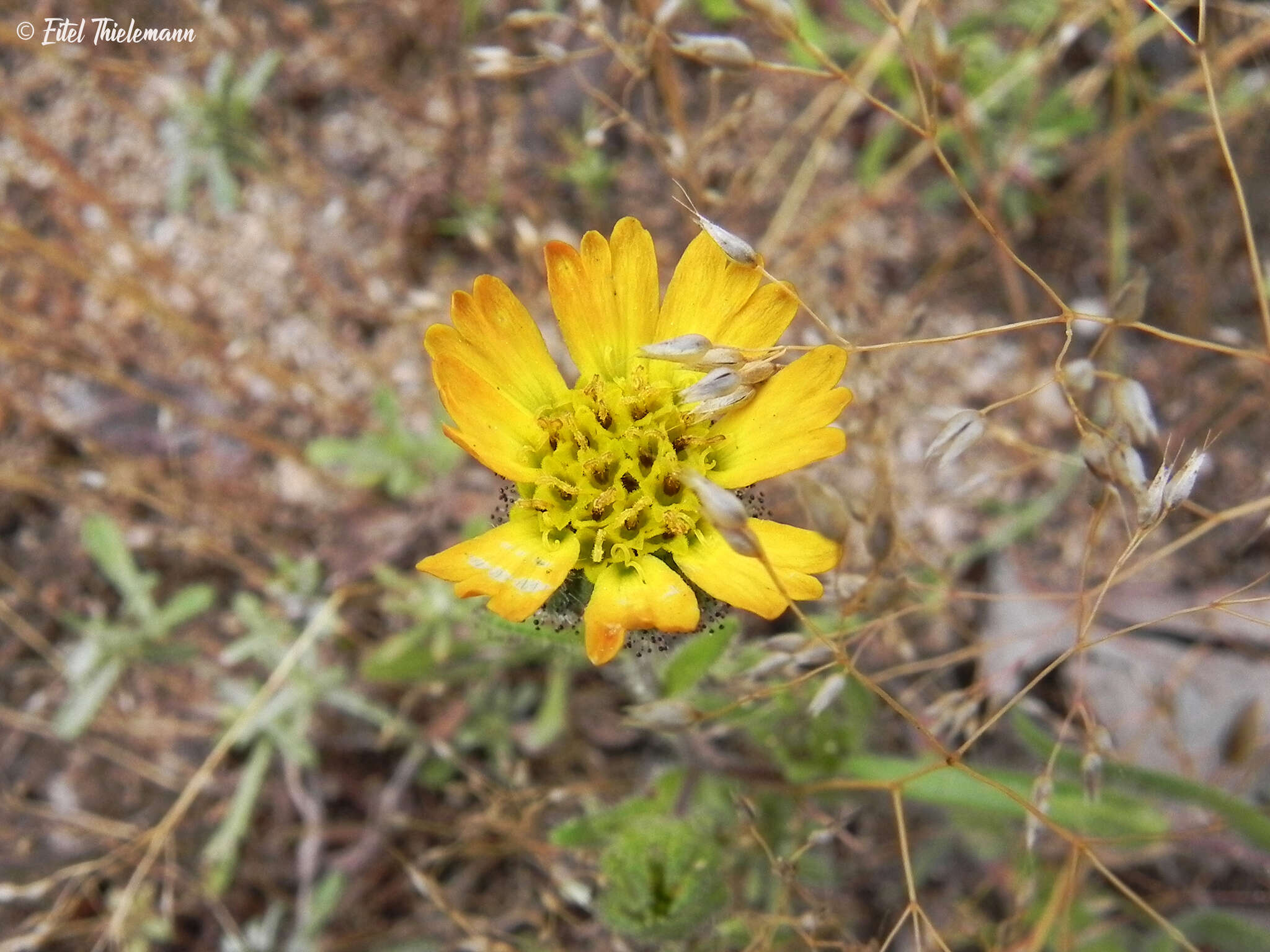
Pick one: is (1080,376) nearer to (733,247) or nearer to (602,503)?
(733,247)

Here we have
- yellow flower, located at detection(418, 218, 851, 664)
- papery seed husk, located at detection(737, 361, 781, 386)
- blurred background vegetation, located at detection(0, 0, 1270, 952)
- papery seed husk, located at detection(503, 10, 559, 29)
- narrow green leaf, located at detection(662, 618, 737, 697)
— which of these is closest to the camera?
yellow flower, located at detection(418, 218, 851, 664)

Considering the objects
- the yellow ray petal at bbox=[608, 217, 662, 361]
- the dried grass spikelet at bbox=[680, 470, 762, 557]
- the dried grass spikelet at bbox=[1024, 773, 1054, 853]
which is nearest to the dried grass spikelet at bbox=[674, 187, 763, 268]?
the yellow ray petal at bbox=[608, 217, 662, 361]

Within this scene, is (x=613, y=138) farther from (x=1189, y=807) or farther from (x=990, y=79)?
(x=1189, y=807)

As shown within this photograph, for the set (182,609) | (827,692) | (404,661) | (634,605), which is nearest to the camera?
(634,605)

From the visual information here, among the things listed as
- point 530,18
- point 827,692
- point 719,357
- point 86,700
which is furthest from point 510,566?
point 86,700

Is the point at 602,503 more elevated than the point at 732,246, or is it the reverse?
the point at 732,246

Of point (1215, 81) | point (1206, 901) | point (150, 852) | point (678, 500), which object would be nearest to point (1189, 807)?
point (1206, 901)

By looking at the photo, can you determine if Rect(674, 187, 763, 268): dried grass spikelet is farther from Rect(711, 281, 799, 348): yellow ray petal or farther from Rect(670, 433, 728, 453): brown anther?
Rect(670, 433, 728, 453): brown anther
